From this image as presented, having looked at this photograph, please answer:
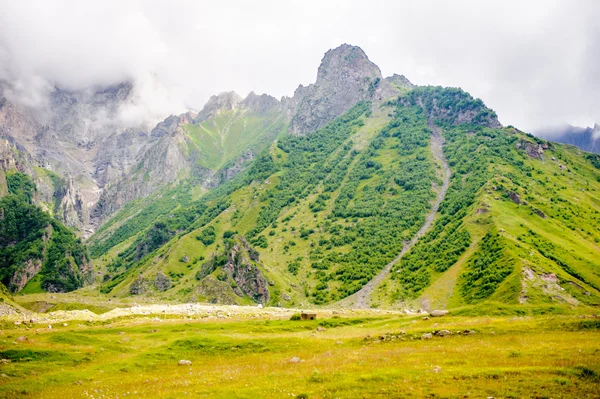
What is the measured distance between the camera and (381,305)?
13600 cm

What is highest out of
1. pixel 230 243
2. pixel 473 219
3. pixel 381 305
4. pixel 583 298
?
pixel 473 219

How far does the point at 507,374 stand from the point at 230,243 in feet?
481

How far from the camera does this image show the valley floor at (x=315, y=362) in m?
23.9

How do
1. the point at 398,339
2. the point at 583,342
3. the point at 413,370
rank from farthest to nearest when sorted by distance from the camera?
the point at 398,339, the point at 583,342, the point at 413,370

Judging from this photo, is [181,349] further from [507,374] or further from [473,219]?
[473,219]

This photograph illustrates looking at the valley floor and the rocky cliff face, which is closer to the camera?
the valley floor

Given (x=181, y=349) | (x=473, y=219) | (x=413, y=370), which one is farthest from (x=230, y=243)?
(x=413, y=370)

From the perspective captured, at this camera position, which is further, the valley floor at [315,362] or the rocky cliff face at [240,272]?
the rocky cliff face at [240,272]

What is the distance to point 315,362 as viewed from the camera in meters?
33.7

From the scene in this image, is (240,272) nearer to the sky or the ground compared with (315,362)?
nearer to the ground

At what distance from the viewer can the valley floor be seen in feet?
78.4

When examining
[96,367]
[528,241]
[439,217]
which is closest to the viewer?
[96,367]

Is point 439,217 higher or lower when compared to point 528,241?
higher

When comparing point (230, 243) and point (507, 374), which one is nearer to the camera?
point (507, 374)
